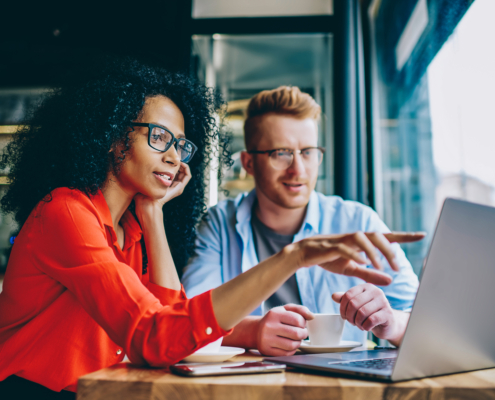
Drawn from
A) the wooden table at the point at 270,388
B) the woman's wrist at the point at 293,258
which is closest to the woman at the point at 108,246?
the woman's wrist at the point at 293,258

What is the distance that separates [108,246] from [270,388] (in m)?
0.49

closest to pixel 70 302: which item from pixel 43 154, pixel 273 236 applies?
pixel 43 154

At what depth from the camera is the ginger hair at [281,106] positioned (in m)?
1.66

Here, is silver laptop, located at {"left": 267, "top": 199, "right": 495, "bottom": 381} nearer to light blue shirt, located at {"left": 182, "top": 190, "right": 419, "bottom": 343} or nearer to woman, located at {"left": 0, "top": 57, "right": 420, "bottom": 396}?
woman, located at {"left": 0, "top": 57, "right": 420, "bottom": 396}

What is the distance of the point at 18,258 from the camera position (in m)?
0.98

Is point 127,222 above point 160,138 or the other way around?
the other way around

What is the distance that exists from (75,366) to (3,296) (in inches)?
11.6

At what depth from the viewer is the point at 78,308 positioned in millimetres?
922

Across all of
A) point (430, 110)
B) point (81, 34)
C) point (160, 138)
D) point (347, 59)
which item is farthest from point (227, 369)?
point (81, 34)

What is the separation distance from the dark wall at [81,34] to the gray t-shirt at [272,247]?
1.07m

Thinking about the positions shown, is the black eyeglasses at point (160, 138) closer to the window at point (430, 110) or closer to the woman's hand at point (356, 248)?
the woman's hand at point (356, 248)

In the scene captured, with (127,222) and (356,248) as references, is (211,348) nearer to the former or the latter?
(356,248)

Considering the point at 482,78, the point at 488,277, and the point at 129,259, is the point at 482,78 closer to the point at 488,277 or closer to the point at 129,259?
the point at 488,277

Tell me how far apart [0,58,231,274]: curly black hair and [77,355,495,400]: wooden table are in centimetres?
60
